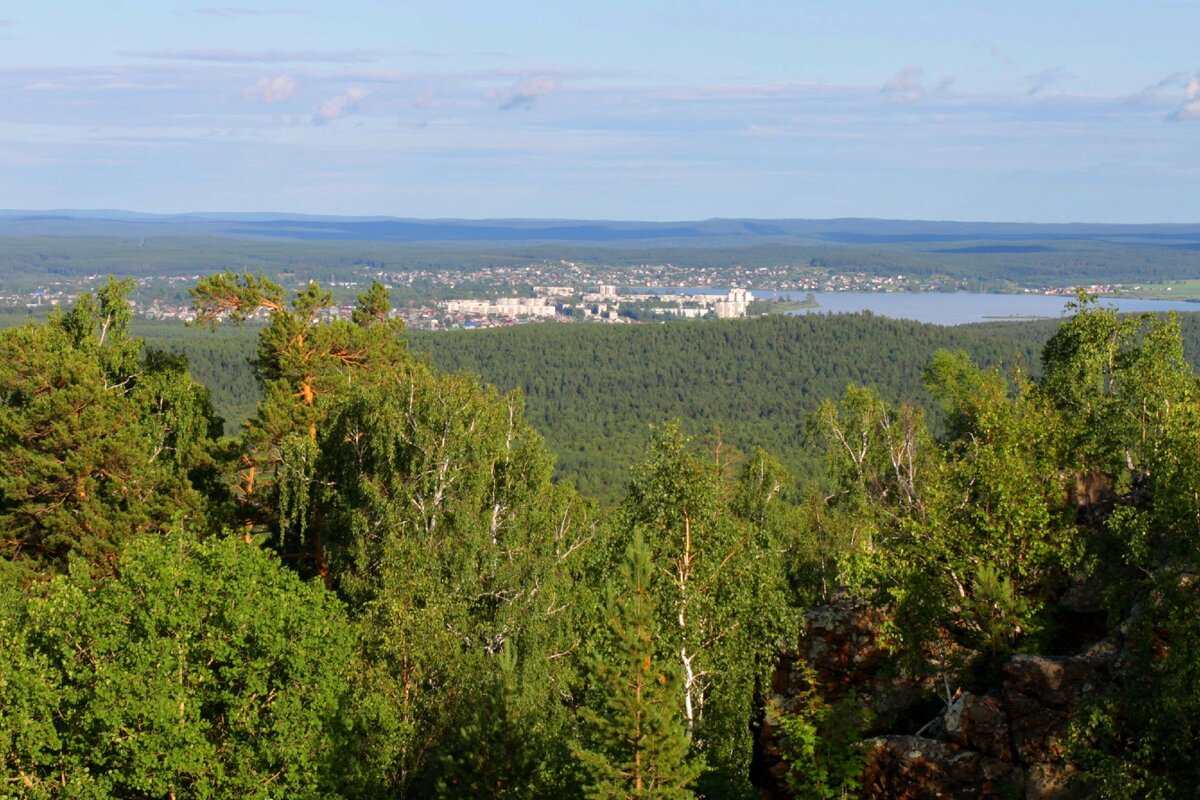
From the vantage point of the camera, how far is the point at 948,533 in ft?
68.4

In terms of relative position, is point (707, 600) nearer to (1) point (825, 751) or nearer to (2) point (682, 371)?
(1) point (825, 751)

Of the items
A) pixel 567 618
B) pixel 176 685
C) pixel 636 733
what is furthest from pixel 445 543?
pixel 636 733

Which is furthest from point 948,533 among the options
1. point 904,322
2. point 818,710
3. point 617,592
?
point 904,322

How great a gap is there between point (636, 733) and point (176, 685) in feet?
24.6

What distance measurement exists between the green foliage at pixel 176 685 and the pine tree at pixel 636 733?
5.13m

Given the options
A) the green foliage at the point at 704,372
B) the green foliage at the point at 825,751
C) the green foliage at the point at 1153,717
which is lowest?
the green foliage at the point at 704,372

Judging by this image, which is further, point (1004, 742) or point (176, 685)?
point (176, 685)

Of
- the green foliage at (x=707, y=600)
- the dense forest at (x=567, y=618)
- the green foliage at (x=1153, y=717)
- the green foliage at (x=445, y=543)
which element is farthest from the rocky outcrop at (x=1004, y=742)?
the green foliage at (x=445, y=543)

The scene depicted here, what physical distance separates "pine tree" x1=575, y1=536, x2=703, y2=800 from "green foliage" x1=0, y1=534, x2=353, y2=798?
5.13 metres

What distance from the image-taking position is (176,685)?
1977 cm

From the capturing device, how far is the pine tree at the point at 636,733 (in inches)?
698

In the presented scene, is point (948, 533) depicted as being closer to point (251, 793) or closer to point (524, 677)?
point (524, 677)

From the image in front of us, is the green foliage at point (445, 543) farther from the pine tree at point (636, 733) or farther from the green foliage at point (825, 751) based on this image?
the green foliage at point (825, 751)

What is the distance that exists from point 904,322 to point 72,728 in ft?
602
